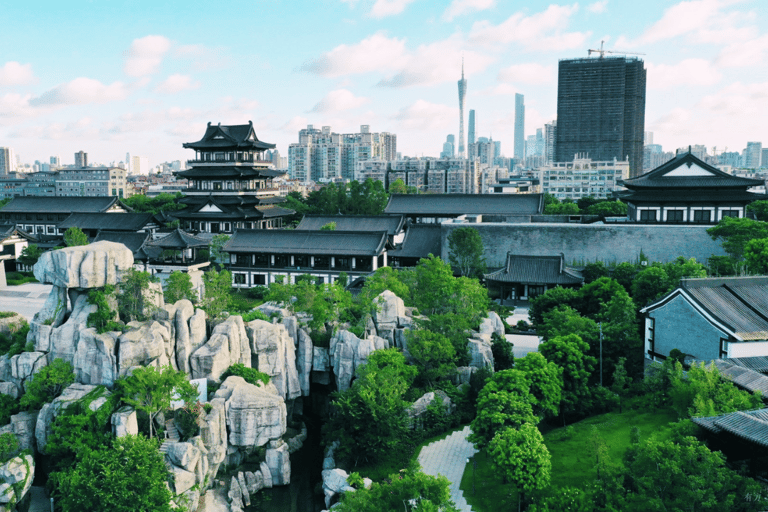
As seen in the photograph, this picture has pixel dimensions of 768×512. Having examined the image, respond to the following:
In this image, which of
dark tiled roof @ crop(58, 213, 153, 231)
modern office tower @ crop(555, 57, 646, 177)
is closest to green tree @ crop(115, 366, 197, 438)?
dark tiled roof @ crop(58, 213, 153, 231)

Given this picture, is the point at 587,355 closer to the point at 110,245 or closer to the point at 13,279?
the point at 110,245

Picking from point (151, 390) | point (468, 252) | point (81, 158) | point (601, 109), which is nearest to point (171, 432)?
point (151, 390)

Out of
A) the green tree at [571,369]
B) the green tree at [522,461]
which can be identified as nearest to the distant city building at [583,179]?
the green tree at [571,369]

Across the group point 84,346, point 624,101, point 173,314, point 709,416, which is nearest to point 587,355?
point 709,416

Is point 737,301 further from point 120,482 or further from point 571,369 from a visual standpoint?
point 120,482

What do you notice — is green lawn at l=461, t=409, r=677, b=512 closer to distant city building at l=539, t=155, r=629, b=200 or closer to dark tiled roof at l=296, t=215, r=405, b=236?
dark tiled roof at l=296, t=215, r=405, b=236

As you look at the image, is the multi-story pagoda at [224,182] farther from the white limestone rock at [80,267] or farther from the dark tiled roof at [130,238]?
the white limestone rock at [80,267]

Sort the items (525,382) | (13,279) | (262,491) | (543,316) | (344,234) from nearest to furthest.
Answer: (525,382), (262,491), (543,316), (344,234), (13,279)
